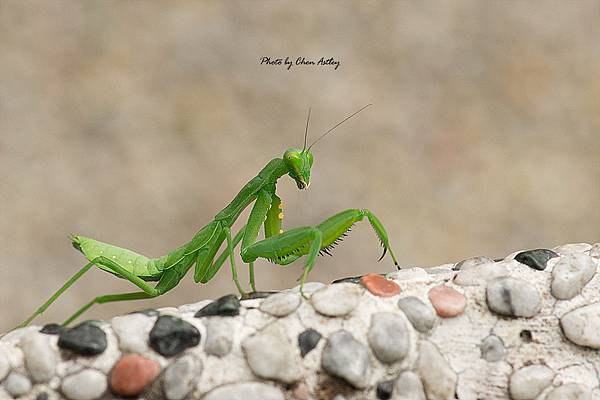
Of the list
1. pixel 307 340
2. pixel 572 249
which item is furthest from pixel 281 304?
pixel 572 249

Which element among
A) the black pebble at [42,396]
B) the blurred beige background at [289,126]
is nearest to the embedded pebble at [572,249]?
the black pebble at [42,396]

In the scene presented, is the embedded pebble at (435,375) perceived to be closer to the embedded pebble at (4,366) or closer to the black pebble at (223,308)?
the black pebble at (223,308)

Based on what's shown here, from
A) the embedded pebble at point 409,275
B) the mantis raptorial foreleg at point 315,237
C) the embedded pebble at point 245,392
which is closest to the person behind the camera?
the embedded pebble at point 245,392

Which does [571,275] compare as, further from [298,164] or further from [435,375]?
[298,164]

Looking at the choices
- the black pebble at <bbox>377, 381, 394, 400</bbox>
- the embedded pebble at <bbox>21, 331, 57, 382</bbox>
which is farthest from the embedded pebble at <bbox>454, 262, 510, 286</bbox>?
the embedded pebble at <bbox>21, 331, 57, 382</bbox>

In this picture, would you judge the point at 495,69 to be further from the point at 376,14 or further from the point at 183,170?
the point at 183,170

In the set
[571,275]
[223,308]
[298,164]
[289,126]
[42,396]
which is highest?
[289,126]

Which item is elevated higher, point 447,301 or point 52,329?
point 447,301

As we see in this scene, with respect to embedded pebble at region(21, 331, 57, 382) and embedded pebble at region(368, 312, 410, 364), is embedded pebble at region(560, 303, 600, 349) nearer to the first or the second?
embedded pebble at region(368, 312, 410, 364)
